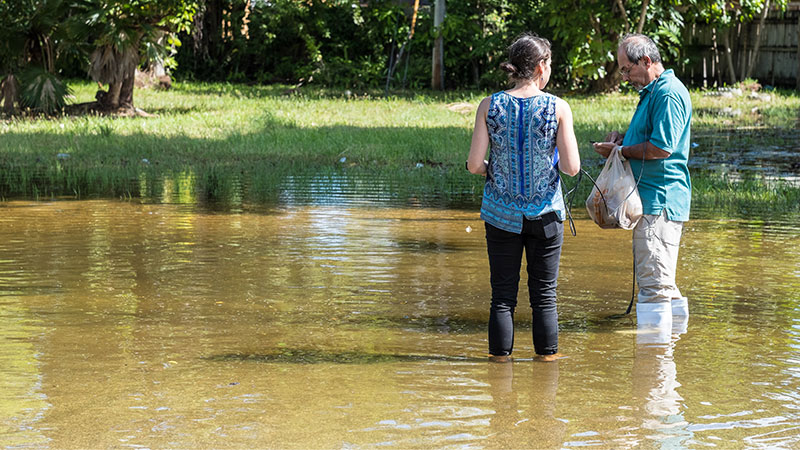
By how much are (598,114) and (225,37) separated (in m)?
15.1

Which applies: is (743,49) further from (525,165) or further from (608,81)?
(525,165)

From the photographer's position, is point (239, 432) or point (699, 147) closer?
point (239, 432)

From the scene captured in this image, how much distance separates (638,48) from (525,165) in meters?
1.02

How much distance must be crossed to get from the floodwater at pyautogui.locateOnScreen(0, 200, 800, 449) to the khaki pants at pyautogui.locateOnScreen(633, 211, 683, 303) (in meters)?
0.30

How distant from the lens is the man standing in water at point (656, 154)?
5137 mm

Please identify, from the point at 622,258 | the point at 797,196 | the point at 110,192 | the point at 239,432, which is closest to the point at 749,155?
the point at 797,196

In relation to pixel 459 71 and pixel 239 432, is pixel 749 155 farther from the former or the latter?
pixel 459 71

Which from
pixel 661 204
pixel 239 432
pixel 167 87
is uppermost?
pixel 167 87

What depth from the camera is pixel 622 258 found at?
7.82 meters

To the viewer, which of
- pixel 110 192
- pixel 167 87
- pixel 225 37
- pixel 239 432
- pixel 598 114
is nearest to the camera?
pixel 239 432

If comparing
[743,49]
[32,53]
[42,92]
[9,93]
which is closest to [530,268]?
[42,92]

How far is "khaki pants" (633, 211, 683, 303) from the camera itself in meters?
5.29

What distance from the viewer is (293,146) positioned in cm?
1464

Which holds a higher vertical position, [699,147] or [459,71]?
[459,71]
